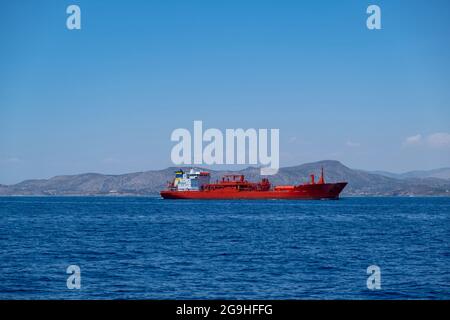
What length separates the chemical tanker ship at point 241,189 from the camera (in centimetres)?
13312

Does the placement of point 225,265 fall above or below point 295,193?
below

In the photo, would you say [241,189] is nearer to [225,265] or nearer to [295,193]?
[295,193]

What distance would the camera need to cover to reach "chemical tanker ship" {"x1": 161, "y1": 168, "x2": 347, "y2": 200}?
133 metres

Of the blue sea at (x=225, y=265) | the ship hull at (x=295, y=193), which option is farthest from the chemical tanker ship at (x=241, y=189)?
the blue sea at (x=225, y=265)

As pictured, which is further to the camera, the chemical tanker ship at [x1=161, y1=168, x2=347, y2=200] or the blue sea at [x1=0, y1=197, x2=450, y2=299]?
the chemical tanker ship at [x1=161, y1=168, x2=347, y2=200]

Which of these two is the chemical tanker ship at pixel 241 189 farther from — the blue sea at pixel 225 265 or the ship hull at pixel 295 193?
the blue sea at pixel 225 265

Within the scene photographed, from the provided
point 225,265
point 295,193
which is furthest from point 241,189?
point 225,265

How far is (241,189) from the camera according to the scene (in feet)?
459

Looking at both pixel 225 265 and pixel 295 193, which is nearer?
pixel 225 265

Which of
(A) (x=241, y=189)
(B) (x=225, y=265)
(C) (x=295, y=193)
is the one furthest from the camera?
(A) (x=241, y=189)

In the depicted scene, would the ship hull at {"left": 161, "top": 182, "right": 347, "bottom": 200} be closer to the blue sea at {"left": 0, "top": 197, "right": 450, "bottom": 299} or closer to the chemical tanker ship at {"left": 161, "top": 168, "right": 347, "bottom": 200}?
the chemical tanker ship at {"left": 161, "top": 168, "right": 347, "bottom": 200}

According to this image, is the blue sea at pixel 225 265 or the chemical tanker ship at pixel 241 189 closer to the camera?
the blue sea at pixel 225 265

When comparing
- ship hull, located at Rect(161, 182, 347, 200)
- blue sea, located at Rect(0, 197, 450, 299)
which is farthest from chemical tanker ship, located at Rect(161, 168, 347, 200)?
blue sea, located at Rect(0, 197, 450, 299)
